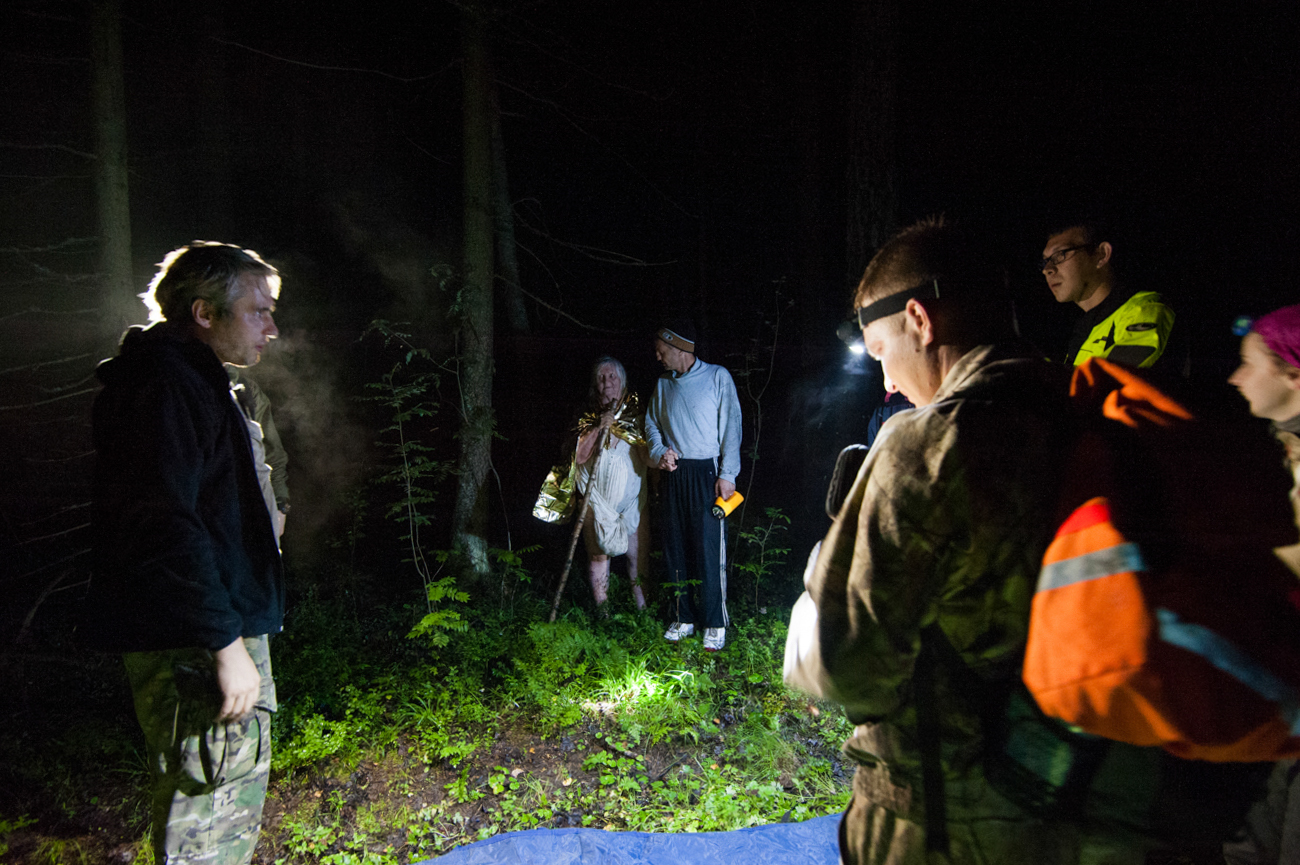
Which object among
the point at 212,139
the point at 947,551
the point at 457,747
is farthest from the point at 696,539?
the point at 212,139

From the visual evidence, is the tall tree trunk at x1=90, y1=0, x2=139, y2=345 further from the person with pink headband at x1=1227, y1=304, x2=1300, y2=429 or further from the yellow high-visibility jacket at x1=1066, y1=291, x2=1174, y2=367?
the person with pink headband at x1=1227, y1=304, x2=1300, y2=429

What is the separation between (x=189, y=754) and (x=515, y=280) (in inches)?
305

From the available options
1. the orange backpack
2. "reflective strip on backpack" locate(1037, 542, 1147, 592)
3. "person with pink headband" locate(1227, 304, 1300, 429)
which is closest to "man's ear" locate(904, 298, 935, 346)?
the orange backpack

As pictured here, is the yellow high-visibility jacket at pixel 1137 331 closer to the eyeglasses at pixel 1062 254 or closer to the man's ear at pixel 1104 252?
the man's ear at pixel 1104 252

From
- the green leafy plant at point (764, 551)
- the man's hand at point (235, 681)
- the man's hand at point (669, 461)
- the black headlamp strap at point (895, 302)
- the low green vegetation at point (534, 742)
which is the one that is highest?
the black headlamp strap at point (895, 302)

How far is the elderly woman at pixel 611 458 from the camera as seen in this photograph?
18.3 ft

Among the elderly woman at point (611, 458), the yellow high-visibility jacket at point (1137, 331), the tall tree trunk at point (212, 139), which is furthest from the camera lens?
the tall tree trunk at point (212, 139)

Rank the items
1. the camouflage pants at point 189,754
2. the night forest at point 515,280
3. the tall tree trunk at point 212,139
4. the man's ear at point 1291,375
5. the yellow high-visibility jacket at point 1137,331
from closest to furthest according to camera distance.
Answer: the camouflage pants at point 189,754 < the man's ear at point 1291,375 < the yellow high-visibility jacket at point 1137,331 < the night forest at point 515,280 < the tall tree trunk at point 212,139

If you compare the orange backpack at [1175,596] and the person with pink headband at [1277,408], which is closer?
the orange backpack at [1175,596]

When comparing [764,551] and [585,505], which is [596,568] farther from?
[764,551]

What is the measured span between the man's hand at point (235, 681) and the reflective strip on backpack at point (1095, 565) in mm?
2309

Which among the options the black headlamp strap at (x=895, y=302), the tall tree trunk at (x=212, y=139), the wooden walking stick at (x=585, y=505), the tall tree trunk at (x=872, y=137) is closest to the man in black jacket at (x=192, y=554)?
the black headlamp strap at (x=895, y=302)

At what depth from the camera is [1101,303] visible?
3400 mm

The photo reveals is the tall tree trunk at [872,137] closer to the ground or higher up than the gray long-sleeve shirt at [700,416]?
higher up
